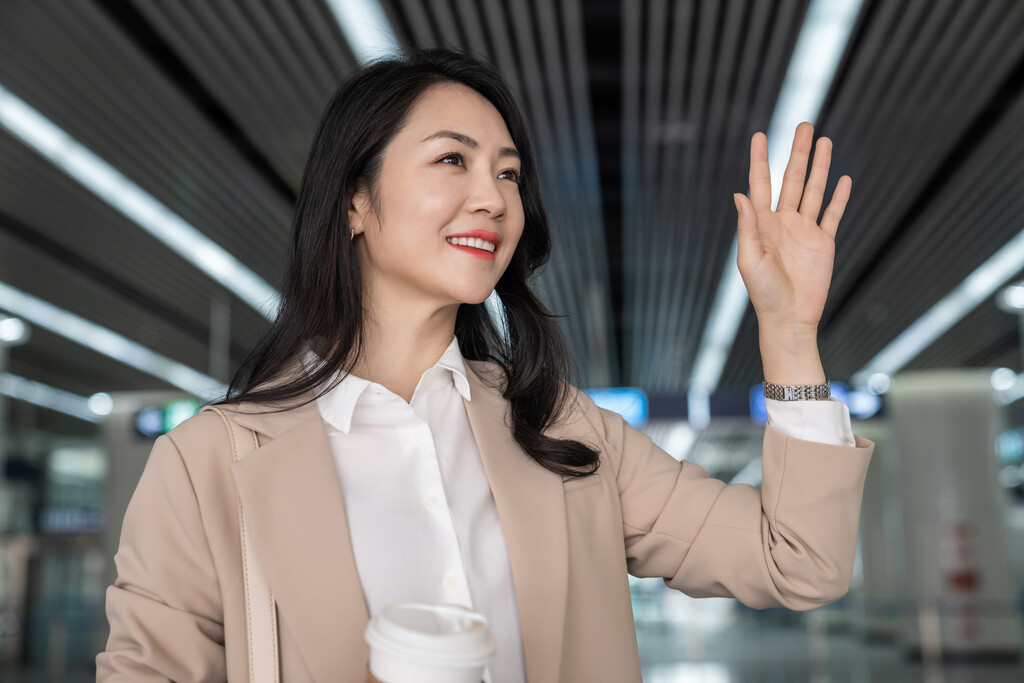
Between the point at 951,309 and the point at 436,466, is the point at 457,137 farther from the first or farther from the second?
the point at 951,309

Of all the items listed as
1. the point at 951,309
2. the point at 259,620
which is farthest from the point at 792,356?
the point at 951,309

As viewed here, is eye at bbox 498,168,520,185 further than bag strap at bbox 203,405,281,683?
Yes

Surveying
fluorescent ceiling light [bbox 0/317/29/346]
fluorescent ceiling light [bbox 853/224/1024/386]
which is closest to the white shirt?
fluorescent ceiling light [bbox 853/224/1024/386]

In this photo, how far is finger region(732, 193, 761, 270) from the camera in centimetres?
137

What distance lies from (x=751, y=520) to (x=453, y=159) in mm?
698

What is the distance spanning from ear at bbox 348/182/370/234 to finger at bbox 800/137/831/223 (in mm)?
674

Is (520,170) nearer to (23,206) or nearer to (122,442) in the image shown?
(23,206)

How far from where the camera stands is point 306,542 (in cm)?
120

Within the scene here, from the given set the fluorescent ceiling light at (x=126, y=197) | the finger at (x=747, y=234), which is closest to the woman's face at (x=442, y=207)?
the finger at (x=747, y=234)

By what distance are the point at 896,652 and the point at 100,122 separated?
34.6 ft

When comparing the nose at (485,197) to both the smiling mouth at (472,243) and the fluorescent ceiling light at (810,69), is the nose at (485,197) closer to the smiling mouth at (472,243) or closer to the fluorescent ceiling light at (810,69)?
the smiling mouth at (472,243)

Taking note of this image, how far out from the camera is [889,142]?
697 cm

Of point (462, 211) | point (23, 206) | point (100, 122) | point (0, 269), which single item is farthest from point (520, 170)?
point (0, 269)

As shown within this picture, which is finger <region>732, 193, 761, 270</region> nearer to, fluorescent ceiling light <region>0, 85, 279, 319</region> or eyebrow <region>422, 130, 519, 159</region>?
eyebrow <region>422, 130, 519, 159</region>
